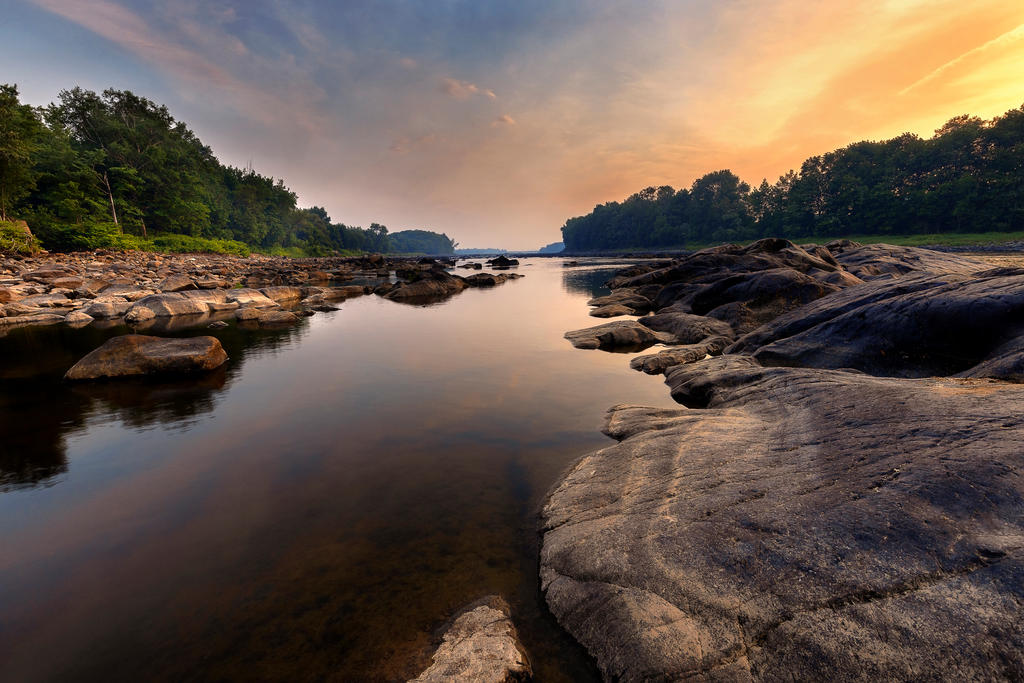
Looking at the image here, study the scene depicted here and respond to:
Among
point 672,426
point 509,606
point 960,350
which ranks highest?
point 960,350

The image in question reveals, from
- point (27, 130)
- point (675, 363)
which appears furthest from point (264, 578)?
point (27, 130)

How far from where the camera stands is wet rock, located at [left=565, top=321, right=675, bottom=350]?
14141 mm

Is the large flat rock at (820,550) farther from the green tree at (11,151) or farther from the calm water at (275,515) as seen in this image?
the green tree at (11,151)

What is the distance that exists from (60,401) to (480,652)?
39.8 ft

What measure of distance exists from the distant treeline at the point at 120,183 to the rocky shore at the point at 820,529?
196 feet

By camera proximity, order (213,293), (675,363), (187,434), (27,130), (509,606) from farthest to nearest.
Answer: (27,130) → (213,293) → (675,363) → (187,434) → (509,606)

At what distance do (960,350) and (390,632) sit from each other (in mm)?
10007

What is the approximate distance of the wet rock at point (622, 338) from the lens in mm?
14141

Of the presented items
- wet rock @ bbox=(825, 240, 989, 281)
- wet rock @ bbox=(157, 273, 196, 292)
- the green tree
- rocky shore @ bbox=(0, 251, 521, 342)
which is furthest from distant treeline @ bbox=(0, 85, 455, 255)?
wet rock @ bbox=(825, 240, 989, 281)

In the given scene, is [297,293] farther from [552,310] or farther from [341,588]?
[341,588]

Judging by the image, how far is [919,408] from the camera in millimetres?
4219

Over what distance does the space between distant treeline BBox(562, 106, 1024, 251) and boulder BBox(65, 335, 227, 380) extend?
109783 mm

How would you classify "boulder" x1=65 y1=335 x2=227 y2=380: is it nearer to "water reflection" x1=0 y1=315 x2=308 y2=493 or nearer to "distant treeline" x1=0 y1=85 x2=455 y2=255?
"water reflection" x1=0 y1=315 x2=308 y2=493

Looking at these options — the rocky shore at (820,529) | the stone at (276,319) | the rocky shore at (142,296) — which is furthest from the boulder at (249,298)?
the rocky shore at (820,529)
